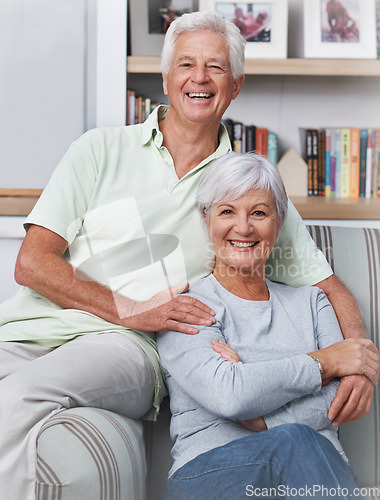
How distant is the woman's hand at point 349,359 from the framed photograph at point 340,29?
1585mm

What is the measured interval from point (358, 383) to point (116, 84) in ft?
5.24

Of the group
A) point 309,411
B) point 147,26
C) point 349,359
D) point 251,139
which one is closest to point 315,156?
point 251,139

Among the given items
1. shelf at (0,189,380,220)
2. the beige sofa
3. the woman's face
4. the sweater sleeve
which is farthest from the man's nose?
shelf at (0,189,380,220)

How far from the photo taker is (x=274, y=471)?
1.04 m

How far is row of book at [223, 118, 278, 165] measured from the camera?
2.60 metres

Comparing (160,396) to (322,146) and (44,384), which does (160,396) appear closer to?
(44,384)

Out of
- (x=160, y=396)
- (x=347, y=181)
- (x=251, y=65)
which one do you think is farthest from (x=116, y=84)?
(x=160, y=396)

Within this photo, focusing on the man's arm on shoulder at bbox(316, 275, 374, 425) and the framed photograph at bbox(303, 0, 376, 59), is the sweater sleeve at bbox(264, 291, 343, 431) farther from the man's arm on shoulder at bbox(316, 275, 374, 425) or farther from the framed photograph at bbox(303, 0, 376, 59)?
the framed photograph at bbox(303, 0, 376, 59)

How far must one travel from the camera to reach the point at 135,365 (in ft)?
4.24

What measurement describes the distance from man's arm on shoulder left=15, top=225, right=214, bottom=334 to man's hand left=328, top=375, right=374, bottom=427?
15.1 inches

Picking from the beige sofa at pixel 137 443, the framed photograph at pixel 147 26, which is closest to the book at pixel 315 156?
the framed photograph at pixel 147 26

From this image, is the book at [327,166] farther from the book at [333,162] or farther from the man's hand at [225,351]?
the man's hand at [225,351]

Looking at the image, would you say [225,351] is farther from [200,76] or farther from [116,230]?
[200,76]

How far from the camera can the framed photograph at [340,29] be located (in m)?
2.52
